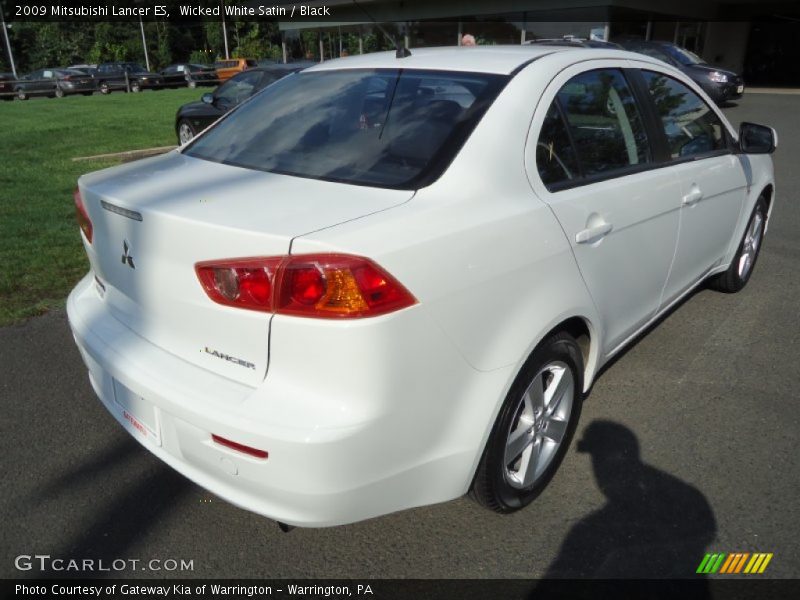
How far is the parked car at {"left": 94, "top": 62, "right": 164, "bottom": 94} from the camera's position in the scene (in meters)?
31.2

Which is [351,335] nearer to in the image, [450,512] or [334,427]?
[334,427]

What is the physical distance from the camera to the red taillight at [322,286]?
1.77 meters

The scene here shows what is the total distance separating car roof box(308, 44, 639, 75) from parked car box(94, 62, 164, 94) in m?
32.3

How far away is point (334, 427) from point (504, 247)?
0.81 m

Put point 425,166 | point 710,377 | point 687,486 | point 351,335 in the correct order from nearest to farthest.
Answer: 1. point 351,335
2. point 425,166
3. point 687,486
4. point 710,377

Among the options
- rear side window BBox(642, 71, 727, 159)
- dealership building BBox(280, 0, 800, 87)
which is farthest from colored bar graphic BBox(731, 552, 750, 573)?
dealership building BBox(280, 0, 800, 87)

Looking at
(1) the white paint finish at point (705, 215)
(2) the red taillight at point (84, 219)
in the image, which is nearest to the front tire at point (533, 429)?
(1) the white paint finish at point (705, 215)

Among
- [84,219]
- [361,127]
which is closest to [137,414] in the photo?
[84,219]

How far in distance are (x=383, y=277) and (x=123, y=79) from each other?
34.5 m

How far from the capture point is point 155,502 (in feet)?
8.46

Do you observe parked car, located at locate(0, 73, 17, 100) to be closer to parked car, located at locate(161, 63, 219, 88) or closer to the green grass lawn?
parked car, located at locate(161, 63, 219, 88)

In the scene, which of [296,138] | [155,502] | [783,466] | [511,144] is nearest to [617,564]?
[783,466]

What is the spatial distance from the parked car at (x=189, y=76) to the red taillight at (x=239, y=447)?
3482cm

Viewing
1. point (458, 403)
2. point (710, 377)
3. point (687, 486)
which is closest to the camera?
point (458, 403)
